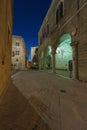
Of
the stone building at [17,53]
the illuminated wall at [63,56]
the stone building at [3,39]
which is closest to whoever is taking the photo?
the stone building at [3,39]

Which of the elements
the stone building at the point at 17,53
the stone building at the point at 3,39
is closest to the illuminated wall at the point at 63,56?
the stone building at the point at 3,39

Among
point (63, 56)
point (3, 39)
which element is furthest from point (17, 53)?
point (3, 39)

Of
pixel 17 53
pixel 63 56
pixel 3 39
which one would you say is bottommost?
pixel 3 39

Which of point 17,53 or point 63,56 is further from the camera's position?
point 17,53

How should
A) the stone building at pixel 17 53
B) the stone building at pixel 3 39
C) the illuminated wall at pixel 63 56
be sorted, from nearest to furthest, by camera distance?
the stone building at pixel 3 39, the illuminated wall at pixel 63 56, the stone building at pixel 17 53

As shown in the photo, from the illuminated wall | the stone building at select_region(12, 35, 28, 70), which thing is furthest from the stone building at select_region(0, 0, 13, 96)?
the stone building at select_region(12, 35, 28, 70)

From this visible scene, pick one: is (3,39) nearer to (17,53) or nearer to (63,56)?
(63,56)

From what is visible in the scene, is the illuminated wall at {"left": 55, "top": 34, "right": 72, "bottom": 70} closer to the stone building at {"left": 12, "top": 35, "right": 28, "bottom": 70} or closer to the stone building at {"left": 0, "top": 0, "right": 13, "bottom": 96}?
the stone building at {"left": 0, "top": 0, "right": 13, "bottom": 96}

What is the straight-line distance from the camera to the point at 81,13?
25.7 ft

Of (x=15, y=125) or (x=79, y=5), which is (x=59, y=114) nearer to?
(x=15, y=125)

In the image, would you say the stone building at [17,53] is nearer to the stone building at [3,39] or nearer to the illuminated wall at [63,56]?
the illuminated wall at [63,56]

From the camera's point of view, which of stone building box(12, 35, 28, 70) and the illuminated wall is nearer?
the illuminated wall

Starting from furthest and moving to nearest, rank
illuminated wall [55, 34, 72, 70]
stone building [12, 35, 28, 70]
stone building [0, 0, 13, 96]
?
stone building [12, 35, 28, 70]
illuminated wall [55, 34, 72, 70]
stone building [0, 0, 13, 96]

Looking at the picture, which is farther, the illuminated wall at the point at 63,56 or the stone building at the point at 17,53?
the stone building at the point at 17,53
